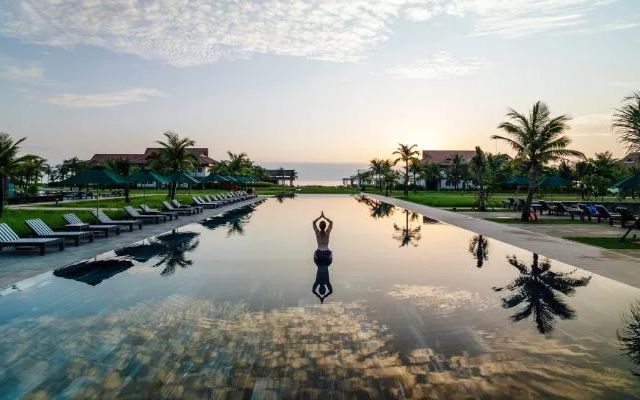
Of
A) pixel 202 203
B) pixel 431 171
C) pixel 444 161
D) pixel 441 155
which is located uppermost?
pixel 441 155

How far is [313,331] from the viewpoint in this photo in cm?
651

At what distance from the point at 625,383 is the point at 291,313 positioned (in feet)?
14.6

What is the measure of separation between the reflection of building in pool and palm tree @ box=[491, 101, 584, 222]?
1972 centimetres

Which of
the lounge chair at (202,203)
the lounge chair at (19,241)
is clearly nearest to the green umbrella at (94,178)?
Result: the lounge chair at (19,241)

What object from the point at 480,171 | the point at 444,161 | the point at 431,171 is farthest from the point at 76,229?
the point at 444,161

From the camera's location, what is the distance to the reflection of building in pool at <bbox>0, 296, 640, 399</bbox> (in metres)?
4.71

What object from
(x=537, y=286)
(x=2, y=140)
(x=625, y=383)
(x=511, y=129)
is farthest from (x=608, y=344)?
(x=2, y=140)

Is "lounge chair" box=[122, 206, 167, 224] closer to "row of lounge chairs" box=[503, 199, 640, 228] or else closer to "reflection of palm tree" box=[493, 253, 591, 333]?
"reflection of palm tree" box=[493, 253, 591, 333]

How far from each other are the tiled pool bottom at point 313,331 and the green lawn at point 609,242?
4207mm

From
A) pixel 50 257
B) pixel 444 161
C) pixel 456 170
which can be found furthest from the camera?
pixel 444 161

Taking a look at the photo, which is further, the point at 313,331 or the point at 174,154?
the point at 174,154

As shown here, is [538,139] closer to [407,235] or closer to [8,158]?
[407,235]

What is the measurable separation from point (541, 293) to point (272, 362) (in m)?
6.02

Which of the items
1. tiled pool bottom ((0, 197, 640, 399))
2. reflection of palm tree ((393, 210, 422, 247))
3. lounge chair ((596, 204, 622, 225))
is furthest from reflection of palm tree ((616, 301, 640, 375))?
lounge chair ((596, 204, 622, 225))
